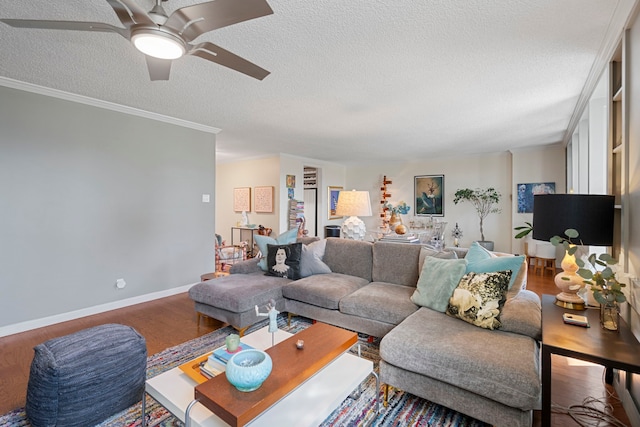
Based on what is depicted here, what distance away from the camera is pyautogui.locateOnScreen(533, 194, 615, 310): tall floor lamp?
5.62ft

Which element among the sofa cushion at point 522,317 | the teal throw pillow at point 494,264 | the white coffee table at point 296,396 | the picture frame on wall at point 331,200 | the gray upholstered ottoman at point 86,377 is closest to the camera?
the white coffee table at point 296,396

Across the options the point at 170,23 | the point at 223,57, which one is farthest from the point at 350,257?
the point at 170,23

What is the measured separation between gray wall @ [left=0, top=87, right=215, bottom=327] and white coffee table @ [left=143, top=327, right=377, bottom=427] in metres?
2.52

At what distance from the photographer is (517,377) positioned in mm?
1424

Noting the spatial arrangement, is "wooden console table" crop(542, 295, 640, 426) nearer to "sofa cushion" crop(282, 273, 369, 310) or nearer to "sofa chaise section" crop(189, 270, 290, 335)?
"sofa cushion" crop(282, 273, 369, 310)

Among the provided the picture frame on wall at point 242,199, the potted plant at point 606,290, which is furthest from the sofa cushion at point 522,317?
the picture frame on wall at point 242,199

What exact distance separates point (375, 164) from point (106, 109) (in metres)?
6.17

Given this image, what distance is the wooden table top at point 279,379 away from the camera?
1.15 metres

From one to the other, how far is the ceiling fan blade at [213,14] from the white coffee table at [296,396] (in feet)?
5.87

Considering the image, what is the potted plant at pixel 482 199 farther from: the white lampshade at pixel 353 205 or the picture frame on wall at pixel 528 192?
the white lampshade at pixel 353 205

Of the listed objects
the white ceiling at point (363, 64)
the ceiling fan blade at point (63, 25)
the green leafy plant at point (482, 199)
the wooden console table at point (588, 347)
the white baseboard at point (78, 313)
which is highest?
the white ceiling at point (363, 64)

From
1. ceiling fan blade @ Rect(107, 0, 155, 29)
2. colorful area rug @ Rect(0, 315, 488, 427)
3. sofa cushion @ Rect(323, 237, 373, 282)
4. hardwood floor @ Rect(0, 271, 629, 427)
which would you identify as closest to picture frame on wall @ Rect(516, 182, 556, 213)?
hardwood floor @ Rect(0, 271, 629, 427)

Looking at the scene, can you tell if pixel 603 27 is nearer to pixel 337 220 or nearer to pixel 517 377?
pixel 517 377

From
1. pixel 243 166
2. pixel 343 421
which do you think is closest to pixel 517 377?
pixel 343 421
